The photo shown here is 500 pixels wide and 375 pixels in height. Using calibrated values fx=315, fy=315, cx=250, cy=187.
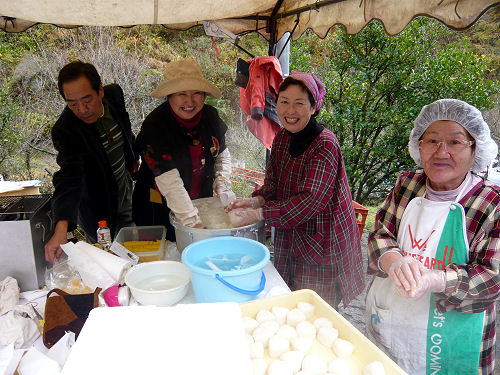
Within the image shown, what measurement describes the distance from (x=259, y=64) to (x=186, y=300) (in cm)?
297

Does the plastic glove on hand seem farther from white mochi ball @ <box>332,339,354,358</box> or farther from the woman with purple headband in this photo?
the woman with purple headband

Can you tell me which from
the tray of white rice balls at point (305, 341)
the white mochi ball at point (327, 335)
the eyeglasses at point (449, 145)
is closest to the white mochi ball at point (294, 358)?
the tray of white rice balls at point (305, 341)

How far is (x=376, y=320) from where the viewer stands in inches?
71.3

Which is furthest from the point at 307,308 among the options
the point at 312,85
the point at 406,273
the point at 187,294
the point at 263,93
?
the point at 263,93

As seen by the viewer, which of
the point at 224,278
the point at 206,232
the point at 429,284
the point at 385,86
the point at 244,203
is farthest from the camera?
the point at 385,86

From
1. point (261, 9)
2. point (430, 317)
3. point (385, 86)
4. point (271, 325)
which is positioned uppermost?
point (261, 9)

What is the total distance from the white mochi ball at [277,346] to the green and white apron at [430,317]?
3.04ft

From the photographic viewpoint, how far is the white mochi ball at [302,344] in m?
1.08

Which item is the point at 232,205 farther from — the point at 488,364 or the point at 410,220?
the point at 488,364

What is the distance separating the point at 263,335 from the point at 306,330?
158 mm

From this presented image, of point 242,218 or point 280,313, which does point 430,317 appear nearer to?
point 280,313

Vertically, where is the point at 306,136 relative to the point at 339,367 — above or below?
above

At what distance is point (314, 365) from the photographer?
3.27 ft

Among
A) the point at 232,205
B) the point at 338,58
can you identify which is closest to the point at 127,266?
the point at 232,205
